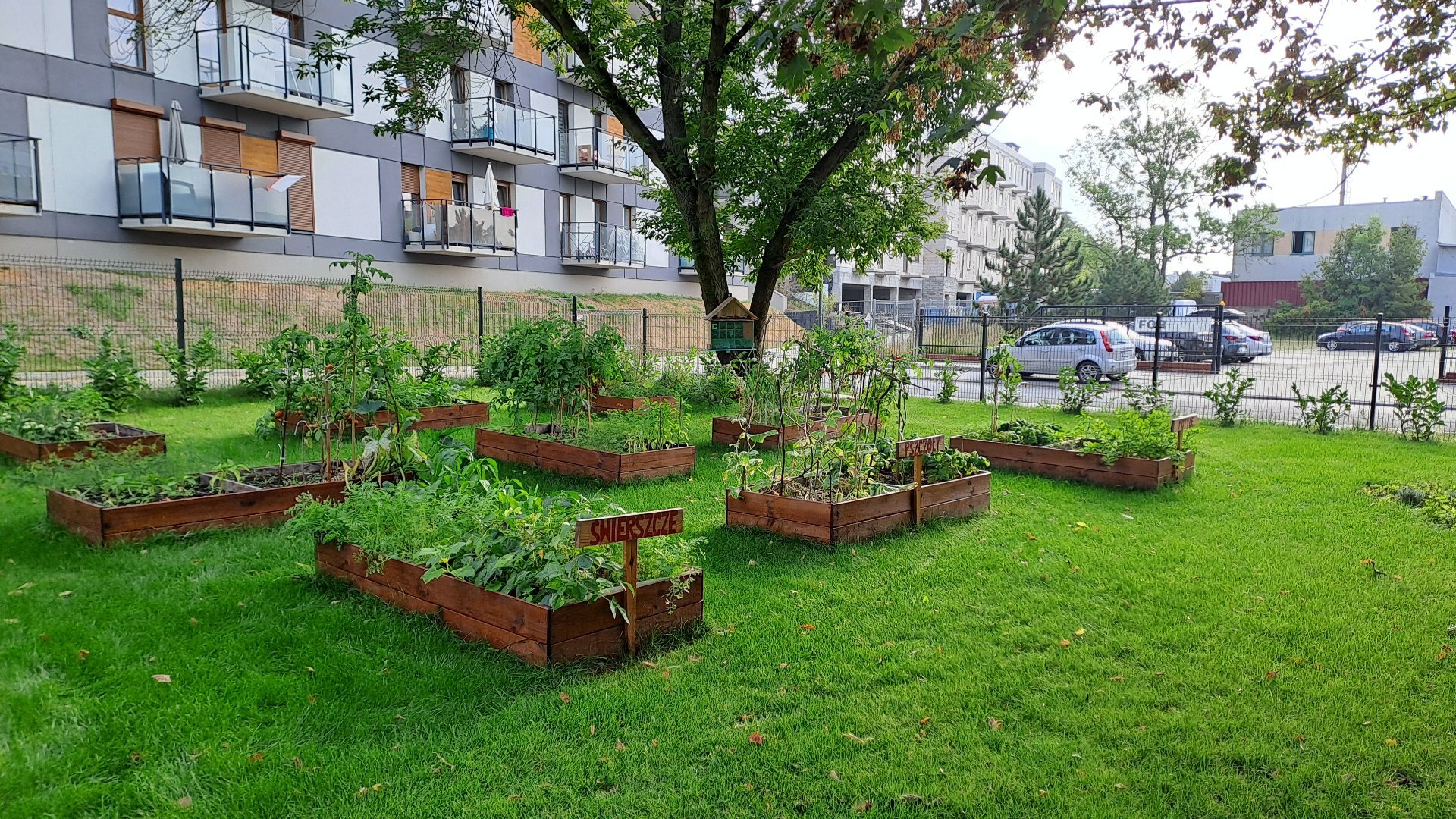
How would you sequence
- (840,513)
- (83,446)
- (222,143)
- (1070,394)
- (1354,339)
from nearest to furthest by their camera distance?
(840,513) < (83,446) < (1070,394) < (1354,339) < (222,143)

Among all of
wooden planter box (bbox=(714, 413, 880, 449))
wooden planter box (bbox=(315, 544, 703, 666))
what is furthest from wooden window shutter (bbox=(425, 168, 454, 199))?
wooden planter box (bbox=(315, 544, 703, 666))

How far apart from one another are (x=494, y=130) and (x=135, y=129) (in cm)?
1023

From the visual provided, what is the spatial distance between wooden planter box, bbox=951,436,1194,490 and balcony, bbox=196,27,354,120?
1828 centimetres

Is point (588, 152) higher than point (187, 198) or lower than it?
higher

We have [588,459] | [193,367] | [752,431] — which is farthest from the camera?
[193,367]

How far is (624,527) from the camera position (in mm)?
4285

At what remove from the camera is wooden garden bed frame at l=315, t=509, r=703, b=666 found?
4273 millimetres

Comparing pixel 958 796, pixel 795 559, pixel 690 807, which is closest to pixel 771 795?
pixel 690 807

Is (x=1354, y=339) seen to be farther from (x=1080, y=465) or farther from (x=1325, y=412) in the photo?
(x=1080, y=465)

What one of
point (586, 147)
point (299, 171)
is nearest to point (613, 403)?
point (299, 171)

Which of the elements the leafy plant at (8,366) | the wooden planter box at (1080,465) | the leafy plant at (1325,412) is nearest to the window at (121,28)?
the leafy plant at (8,366)

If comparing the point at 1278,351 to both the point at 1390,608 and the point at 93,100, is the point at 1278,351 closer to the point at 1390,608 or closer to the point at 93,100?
the point at 1390,608

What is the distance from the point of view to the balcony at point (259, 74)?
21.9 m

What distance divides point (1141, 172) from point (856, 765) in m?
63.7
